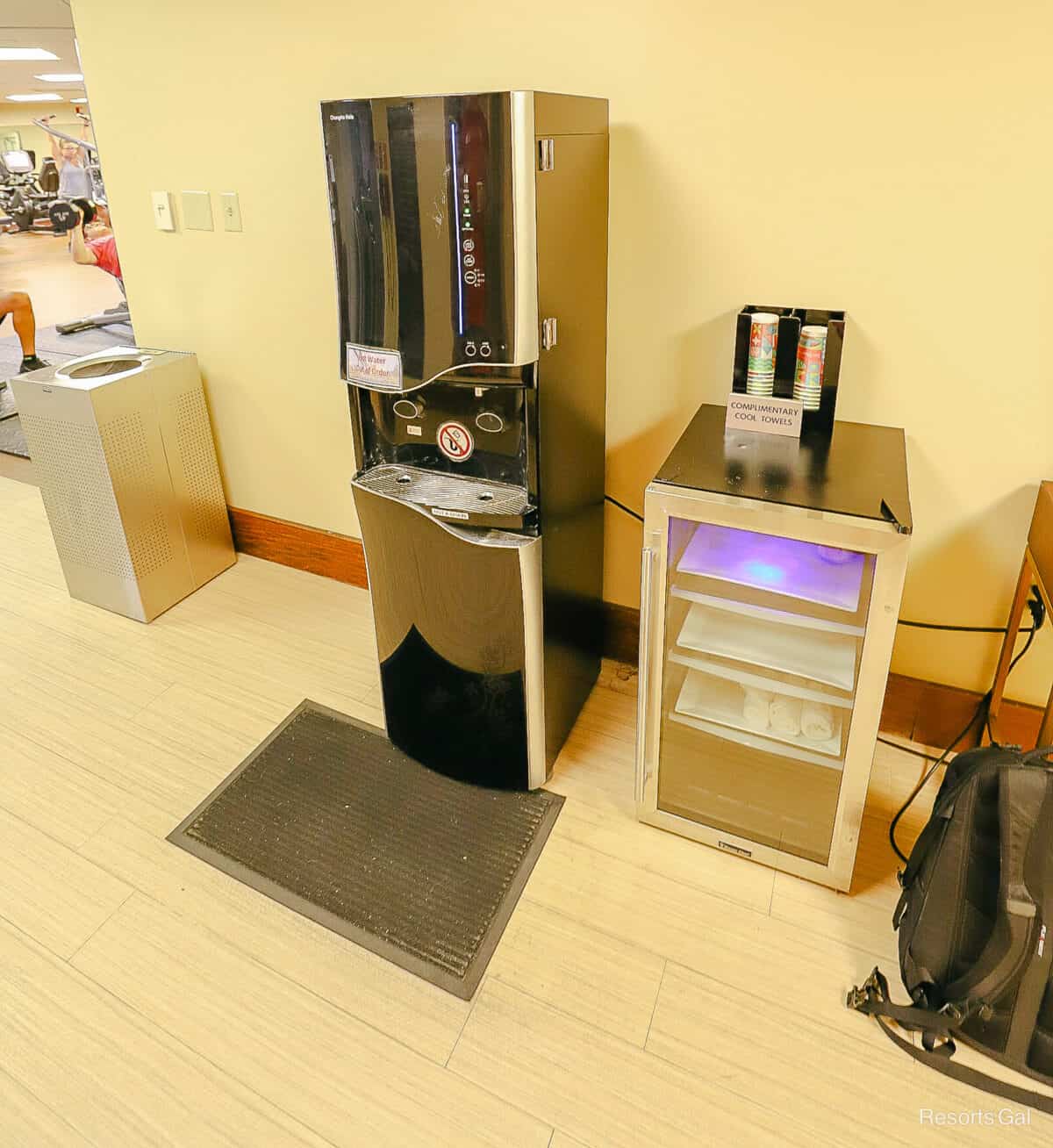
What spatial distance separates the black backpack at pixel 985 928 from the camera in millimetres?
1180

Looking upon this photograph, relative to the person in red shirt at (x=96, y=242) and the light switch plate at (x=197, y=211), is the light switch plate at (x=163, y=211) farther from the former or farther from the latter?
the person in red shirt at (x=96, y=242)

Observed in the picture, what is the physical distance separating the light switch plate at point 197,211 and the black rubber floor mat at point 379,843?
4.86 feet

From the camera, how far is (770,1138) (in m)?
1.19

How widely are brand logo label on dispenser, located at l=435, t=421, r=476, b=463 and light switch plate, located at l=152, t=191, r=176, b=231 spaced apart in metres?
1.37

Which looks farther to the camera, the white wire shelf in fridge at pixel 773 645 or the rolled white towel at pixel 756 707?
the rolled white towel at pixel 756 707

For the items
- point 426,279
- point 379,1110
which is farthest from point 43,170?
point 379,1110

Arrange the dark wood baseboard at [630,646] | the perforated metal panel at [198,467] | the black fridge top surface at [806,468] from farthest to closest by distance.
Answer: the perforated metal panel at [198,467]
the dark wood baseboard at [630,646]
the black fridge top surface at [806,468]

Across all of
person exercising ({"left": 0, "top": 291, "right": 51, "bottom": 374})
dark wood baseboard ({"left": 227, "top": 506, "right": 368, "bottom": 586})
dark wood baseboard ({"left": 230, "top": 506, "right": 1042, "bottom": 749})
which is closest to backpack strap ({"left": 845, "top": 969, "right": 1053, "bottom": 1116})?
dark wood baseboard ({"left": 230, "top": 506, "right": 1042, "bottom": 749})

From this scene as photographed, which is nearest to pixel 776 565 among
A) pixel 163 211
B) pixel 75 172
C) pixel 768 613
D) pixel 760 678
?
pixel 768 613

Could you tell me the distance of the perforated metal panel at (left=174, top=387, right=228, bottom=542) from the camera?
2.48 m

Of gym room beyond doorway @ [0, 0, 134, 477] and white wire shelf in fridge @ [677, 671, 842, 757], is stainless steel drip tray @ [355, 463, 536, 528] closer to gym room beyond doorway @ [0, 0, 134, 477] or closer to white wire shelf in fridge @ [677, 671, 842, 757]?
white wire shelf in fridge @ [677, 671, 842, 757]

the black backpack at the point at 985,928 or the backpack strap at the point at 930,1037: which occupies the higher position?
the black backpack at the point at 985,928

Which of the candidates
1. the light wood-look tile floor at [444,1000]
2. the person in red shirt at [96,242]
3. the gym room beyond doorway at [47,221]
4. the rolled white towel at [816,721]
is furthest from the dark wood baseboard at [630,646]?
the person in red shirt at [96,242]

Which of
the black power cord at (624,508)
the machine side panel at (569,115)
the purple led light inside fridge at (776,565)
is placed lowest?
the black power cord at (624,508)
